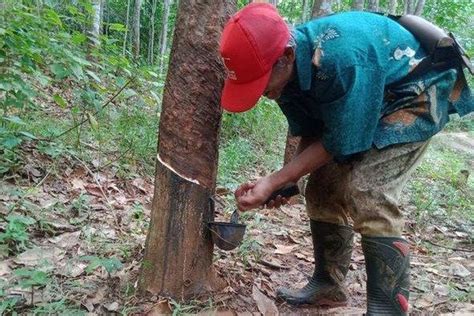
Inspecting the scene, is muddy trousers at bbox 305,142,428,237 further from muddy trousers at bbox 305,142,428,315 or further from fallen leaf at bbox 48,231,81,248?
fallen leaf at bbox 48,231,81,248

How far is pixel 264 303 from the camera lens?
2.29m

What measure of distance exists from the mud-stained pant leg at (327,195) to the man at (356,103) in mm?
10

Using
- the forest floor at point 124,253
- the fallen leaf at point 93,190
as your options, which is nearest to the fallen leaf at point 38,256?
the forest floor at point 124,253

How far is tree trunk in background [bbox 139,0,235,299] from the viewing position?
6.63 feet

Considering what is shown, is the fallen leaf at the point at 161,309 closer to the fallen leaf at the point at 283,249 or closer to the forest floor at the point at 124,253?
the forest floor at the point at 124,253

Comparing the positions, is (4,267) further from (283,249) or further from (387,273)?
(387,273)

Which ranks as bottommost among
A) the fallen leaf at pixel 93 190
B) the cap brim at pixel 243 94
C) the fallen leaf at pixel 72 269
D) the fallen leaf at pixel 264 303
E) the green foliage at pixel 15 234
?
the fallen leaf at pixel 264 303

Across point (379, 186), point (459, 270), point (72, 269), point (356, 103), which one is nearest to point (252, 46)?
point (356, 103)

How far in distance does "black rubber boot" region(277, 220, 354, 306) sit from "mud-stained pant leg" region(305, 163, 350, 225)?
0.05 m

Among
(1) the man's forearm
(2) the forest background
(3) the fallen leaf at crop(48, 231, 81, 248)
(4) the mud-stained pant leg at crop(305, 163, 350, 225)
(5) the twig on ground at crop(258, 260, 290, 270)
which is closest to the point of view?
(1) the man's forearm

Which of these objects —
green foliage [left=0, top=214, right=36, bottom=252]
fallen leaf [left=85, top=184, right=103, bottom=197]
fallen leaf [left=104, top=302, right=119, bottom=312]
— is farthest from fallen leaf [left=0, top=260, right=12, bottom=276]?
fallen leaf [left=85, top=184, right=103, bottom=197]

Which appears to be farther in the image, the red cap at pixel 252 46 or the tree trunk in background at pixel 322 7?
the tree trunk in background at pixel 322 7

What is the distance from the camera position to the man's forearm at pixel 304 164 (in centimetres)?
190

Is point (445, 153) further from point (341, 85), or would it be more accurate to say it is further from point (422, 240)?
point (341, 85)
